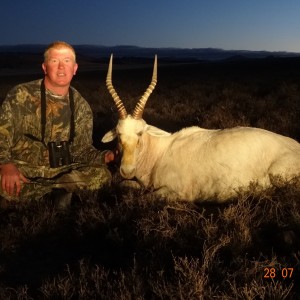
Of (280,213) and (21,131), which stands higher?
(21,131)

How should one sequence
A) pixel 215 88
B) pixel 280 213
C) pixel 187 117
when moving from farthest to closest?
pixel 215 88 → pixel 187 117 → pixel 280 213

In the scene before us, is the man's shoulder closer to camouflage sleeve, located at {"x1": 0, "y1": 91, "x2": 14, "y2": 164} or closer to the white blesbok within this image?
camouflage sleeve, located at {"x1": 0, "y1": 91, "x2": 14, "y2": 164}

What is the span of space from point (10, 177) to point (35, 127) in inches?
33.5

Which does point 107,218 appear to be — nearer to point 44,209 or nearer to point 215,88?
point 44,209

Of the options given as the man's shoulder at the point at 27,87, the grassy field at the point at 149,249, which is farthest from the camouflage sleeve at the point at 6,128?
the grassy field at the point at 149,249

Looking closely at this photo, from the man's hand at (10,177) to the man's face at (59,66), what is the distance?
1.20 m

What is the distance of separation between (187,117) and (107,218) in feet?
21.2

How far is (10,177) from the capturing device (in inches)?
187

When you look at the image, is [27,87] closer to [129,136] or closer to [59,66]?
[59,66]

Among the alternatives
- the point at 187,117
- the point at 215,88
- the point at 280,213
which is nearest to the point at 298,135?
the point at 187,117

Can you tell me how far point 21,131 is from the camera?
524 cm

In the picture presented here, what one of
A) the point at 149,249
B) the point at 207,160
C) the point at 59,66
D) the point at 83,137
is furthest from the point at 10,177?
the point at 207,160

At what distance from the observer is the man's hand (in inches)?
187
